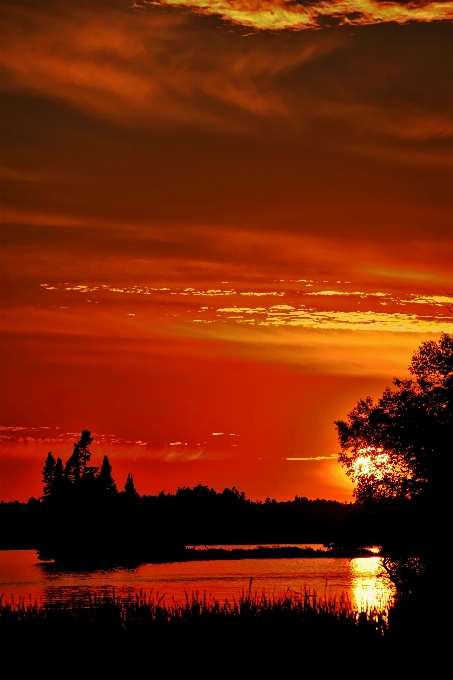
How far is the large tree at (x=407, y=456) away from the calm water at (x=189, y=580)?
21893 mm

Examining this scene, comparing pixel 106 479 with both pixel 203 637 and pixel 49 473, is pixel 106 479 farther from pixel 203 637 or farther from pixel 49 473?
pixel 203 637

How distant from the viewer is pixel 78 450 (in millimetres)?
155375

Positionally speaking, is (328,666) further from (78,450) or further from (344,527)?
(78,450)

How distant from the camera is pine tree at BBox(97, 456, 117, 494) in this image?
6283 inches

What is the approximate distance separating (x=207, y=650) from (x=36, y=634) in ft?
23.9

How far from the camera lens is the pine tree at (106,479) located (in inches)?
6283

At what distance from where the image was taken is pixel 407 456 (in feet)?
194

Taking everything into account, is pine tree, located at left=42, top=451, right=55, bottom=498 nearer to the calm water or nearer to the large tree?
the calm water

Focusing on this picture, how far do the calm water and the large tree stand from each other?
21.9 m

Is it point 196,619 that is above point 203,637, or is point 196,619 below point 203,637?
above

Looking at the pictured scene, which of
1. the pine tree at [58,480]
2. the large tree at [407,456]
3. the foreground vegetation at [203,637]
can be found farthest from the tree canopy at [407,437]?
the pine tree at [58,480]

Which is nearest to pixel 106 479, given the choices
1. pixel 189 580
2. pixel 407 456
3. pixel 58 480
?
pixel 58 480

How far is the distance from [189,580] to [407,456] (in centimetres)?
5952

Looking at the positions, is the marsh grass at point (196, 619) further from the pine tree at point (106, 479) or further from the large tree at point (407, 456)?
the pine tree at point (106, 479)
